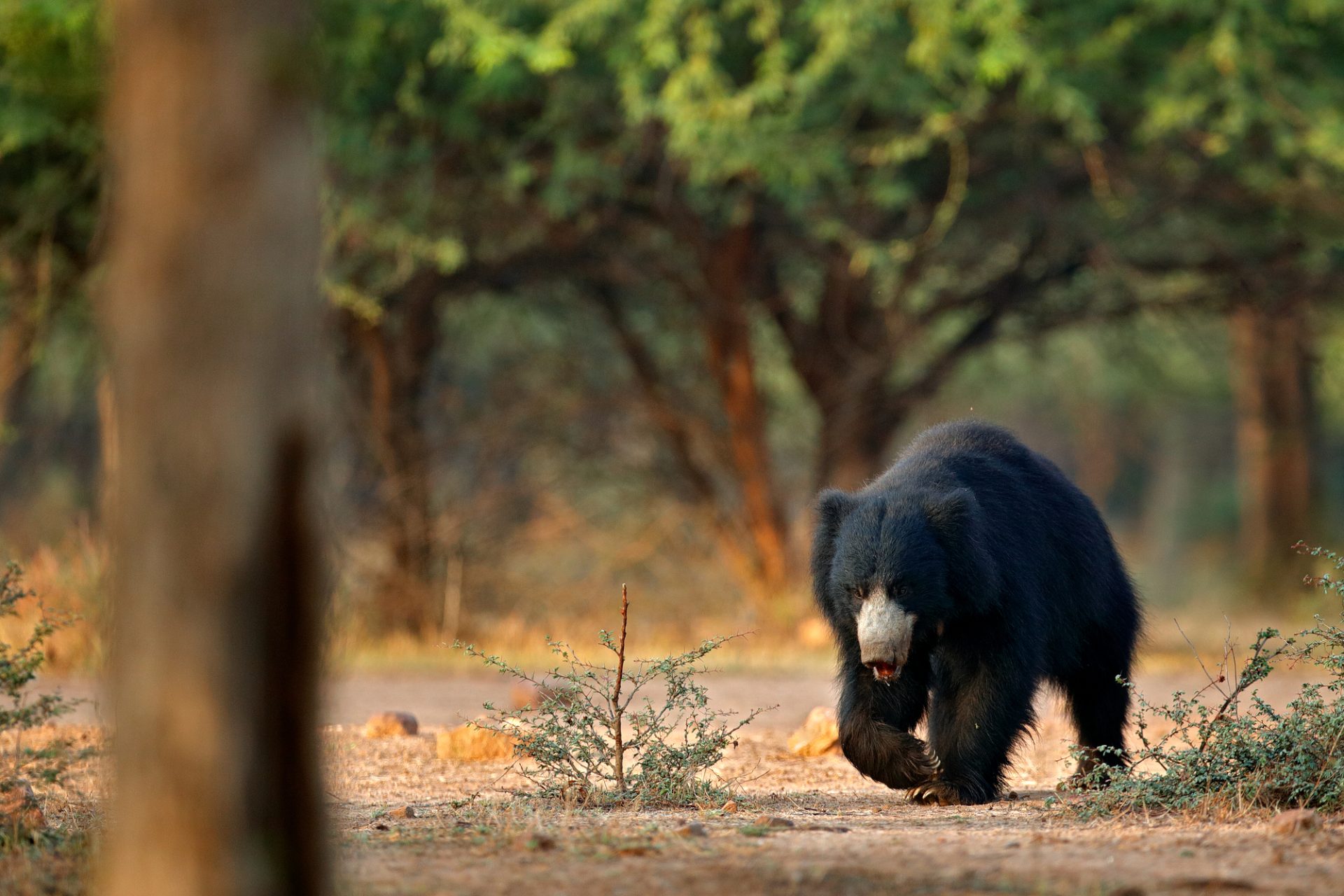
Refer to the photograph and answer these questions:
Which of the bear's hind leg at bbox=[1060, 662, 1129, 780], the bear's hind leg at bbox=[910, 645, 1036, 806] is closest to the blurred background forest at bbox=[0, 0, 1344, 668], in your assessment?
the bear's hind leg at bbox=[1060, 662, 1129, 780]

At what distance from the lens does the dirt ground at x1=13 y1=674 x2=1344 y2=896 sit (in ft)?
11.2

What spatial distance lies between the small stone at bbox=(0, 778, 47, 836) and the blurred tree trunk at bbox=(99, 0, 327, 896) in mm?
1632

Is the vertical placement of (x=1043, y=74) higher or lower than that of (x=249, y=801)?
higher

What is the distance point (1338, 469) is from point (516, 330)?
20.9 meters

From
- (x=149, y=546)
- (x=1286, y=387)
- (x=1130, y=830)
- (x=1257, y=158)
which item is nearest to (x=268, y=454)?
(x=149, y=546)

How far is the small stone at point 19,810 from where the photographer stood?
4066 millimetres

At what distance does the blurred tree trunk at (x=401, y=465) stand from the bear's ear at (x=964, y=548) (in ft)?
29.8

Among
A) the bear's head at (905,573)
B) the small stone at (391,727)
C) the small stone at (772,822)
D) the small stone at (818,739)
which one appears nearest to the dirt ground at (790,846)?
the small stone at (772,822)

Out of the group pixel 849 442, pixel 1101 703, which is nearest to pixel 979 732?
pixel 1101 703

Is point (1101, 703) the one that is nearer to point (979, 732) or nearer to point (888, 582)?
point (979, 732)

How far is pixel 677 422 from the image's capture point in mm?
14219

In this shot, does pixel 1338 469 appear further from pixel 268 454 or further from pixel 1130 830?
pixel 268 454

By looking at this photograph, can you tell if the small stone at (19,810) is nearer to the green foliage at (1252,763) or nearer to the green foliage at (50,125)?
the green foliage at (1252,763)

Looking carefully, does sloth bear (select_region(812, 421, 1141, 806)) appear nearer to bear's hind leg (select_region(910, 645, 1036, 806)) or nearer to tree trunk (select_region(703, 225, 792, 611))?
bear's hind leg (select_region(910, 645, 1036, 806))
